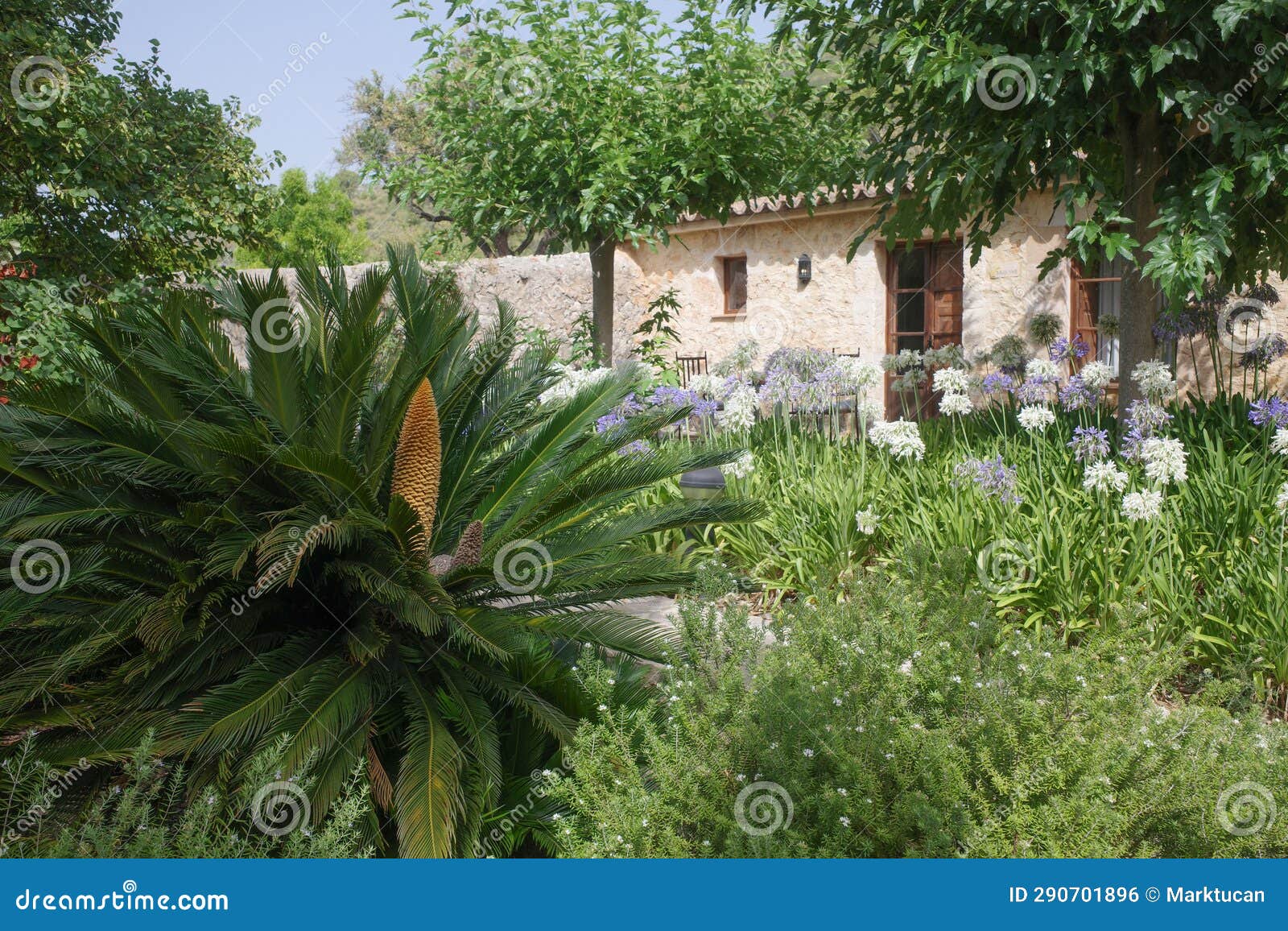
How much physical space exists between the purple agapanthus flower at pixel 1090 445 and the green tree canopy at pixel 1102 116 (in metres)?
0.73

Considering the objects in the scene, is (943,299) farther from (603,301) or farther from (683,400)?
(683,400)

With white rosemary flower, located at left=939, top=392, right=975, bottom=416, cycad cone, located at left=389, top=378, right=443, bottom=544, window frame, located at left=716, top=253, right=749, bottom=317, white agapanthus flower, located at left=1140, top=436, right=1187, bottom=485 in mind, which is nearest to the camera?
cycad cone, located at left=389, top=378, right=443, bottom=544

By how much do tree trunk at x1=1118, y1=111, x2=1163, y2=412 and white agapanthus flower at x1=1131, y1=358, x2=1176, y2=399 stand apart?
25.8 inches

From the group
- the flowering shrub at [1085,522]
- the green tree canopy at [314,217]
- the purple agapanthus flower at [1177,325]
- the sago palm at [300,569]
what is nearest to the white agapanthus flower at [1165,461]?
the flowering shrub at [1085,522]

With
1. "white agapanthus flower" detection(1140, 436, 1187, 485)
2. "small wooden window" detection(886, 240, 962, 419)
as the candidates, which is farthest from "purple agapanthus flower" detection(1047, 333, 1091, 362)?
"small wooden window" detection(886, 240, 962, 419)

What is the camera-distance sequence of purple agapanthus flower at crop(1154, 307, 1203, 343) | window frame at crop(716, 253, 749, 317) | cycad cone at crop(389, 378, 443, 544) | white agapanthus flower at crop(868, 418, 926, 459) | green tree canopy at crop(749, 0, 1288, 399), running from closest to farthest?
cycad cone at crop(389, 378, 443, 544) < green tree canopy at crop(749, 0, 1288, 399) < white agapanthus flower at crop(868, 418, 926, 459) < purple agapanthus flower at crop(1154, 307, 1203, 343) < window frame at crop(716, 253, 749, 317)

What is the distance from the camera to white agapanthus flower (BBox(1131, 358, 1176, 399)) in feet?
15.5

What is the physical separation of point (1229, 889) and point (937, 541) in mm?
2487

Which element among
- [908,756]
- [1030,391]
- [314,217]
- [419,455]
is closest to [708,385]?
[1030,391]

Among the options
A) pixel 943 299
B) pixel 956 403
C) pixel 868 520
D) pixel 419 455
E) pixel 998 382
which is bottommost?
pixel 868 520

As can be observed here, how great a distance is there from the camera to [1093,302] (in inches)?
373

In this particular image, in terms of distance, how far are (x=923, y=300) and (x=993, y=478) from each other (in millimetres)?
7067

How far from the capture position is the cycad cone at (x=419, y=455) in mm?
3100

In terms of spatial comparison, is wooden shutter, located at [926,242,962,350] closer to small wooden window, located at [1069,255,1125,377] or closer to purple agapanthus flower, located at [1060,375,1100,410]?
small wooden window, located at [1069,255,1125,377]
